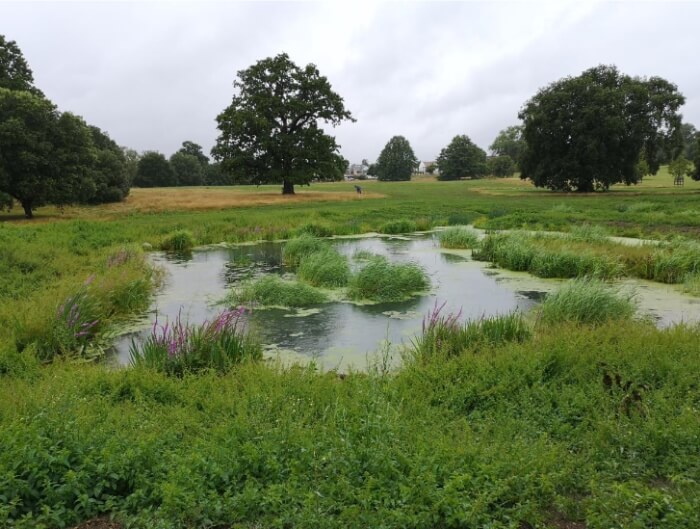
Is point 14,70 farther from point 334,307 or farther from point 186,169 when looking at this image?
point 186,169

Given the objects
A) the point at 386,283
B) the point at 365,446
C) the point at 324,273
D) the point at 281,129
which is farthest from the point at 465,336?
the point at 281,129

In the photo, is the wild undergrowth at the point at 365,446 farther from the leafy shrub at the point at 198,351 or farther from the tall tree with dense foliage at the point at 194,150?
the tall tree with dense foliage at the point at 194,150

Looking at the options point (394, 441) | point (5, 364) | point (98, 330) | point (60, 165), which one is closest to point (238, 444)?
point (394, 441)

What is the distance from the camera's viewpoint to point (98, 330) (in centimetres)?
805

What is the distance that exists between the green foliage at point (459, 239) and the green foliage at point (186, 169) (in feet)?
247

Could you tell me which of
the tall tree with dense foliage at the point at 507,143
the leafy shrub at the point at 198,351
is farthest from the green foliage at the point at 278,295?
the tall tree with dense foliage at the point at 507,143

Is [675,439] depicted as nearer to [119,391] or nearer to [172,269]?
[119,391]

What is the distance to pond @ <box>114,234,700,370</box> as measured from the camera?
7.52m

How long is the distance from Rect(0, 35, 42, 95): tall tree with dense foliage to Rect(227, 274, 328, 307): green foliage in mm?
36326

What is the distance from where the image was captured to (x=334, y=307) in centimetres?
987

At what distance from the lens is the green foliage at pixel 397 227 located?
22.0 meters

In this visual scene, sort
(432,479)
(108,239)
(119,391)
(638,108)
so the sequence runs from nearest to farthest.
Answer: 1. (432,479)
2. (119,391)
3. (108,239)
4. (638,108)

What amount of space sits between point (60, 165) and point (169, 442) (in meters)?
30.7

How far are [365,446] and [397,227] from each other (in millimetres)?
18657
